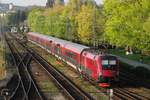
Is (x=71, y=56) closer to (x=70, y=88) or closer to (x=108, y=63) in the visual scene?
(x=70, y=88)

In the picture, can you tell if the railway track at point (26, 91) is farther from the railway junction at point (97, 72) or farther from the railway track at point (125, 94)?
the railway track at point (125, 94)

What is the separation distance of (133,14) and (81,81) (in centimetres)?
1371

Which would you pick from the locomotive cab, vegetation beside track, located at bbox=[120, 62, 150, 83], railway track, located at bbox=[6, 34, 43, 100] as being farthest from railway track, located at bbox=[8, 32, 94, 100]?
vegetation beside track, located at bbox=[120, 62, 150, 83]

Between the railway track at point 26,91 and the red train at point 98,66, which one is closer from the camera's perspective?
the railway track at point 26,91

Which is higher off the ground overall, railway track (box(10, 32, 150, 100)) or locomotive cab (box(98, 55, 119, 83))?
locomotive cab (box(98, 55, 119, 83))

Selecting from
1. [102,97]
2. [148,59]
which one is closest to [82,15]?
[148,59]

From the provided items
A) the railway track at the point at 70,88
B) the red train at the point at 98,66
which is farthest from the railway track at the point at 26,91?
the red train at the point at 98,66

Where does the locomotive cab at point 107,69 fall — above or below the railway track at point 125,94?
above

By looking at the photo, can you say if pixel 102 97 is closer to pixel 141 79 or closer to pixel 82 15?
pixel 141 79

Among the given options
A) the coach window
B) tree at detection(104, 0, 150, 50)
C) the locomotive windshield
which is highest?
tree at detection(104, 0, 150, 50)

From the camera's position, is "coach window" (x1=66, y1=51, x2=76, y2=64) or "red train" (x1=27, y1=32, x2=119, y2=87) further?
"coach window" (x1=66, y1=51, x2=76, y2=64)

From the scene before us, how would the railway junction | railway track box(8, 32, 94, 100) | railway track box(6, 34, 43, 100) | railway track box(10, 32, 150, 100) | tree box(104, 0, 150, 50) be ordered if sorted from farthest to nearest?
tree box(104, 0, 150, 50) < the railway junction < railway track box(6, 34, 43, 100) < railway track box(8, 32, 94, 100) < railway track box(10, 32, 150, 100)

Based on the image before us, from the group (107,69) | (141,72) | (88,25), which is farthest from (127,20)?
(88,25)

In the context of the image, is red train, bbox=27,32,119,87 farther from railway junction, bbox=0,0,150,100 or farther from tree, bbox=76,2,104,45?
tree, bbox=76,2,104,45
